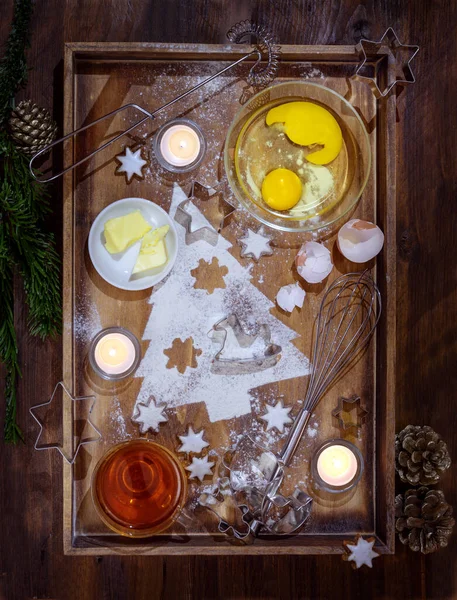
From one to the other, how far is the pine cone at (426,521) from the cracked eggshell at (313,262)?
0.41m

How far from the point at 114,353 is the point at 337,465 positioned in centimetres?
40

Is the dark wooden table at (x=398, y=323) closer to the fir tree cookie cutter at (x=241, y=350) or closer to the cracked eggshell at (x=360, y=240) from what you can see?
the cracked eggshell at (x=360, y=240)

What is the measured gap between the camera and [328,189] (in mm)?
1001

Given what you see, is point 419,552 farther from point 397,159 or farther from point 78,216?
point 78,216

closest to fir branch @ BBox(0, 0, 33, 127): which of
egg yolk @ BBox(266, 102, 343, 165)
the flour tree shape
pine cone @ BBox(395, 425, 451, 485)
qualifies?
the flour tree shape

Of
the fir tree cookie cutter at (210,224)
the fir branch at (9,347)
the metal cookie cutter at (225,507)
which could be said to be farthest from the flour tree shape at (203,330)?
the fir branch at (9,347)

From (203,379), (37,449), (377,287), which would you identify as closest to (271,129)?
(377,287)

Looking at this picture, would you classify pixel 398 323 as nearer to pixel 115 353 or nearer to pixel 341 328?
pixel 341 328

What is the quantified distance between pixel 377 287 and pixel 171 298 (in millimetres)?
340

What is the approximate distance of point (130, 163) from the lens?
0.99 meters

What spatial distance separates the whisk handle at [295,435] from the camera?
3.22 feet

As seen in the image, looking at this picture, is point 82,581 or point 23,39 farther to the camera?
point 82,581

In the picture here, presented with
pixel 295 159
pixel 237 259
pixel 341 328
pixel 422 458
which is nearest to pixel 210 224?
pixel 237 259


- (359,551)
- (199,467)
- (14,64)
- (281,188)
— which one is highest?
(14,64)
